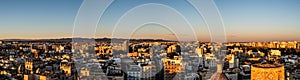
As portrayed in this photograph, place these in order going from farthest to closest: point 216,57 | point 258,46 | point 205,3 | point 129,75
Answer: point 258,46 → point 216,57 → point 129,75 → point 205,3

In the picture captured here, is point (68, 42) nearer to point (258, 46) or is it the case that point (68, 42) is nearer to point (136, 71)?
point (136, 71)

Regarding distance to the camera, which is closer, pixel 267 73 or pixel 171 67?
pixel 171 67

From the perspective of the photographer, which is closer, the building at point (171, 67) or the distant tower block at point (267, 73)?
the building at point (171, 67)

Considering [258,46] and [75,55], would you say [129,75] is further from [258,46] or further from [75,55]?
[258,46]

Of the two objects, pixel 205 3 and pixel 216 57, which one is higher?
pixel 205 3

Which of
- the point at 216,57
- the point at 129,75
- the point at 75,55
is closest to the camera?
the point at 129,75

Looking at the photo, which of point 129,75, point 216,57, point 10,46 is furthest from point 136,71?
point 10,46

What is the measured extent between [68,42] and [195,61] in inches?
108

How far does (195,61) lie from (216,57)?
46cm

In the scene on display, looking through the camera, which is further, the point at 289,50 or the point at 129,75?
the point at 289,50

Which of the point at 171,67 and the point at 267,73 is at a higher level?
the point at 171,67

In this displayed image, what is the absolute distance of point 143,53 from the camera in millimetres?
8789

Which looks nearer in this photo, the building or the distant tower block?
the building

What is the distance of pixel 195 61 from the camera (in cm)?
870
